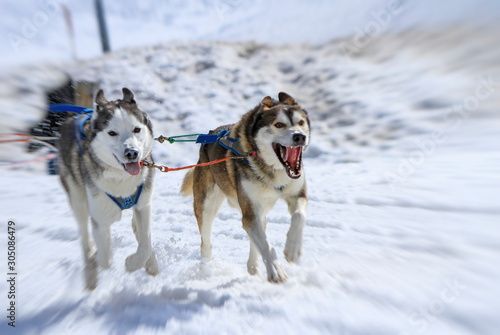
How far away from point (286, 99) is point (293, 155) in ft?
1.87

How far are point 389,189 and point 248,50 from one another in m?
9.47

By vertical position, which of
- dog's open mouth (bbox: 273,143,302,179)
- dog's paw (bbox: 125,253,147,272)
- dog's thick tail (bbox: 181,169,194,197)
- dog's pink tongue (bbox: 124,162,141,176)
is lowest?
dog's paw (bbox: 125,253,147,272)

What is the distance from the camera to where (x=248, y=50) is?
12570mm

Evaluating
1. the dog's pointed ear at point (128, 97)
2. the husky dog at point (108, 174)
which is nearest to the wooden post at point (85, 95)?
the husky dog at point (108, 174)

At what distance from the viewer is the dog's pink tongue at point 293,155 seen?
7.77ft

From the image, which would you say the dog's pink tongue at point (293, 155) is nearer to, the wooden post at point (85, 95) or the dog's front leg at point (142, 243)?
the dog's front leg at point (142, 243)

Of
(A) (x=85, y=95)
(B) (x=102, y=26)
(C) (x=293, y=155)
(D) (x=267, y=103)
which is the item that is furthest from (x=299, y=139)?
(B) (x=102, y=26)

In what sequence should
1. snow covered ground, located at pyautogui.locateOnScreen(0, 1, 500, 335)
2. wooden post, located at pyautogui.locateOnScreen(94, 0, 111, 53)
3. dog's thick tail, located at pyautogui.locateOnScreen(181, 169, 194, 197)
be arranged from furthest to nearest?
wooden post, located at pyautogui.locateOnScreen(94, 0, 111, 53)
dog's thick tail, located at pyautogui.locateOnScreen(181, 169, 194, 197)
snow covered ground, located at pyautogui.locateOnScreen(0, 1, 500, 335)

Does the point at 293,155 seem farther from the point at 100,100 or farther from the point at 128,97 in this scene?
the point at 100,100

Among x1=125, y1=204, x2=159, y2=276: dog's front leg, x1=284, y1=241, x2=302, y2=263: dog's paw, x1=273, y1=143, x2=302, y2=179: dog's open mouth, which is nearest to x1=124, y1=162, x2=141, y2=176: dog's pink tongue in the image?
x1=125, y1=204, x2=159, y2=276: dog's front leg

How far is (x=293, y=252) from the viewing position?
6.97 ft

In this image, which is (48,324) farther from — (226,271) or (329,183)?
(329,183)

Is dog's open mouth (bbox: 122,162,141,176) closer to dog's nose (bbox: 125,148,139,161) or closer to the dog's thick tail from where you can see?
dog's nose (bbox: 125,148,139,161)

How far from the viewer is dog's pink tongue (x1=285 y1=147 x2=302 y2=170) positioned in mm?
2367
